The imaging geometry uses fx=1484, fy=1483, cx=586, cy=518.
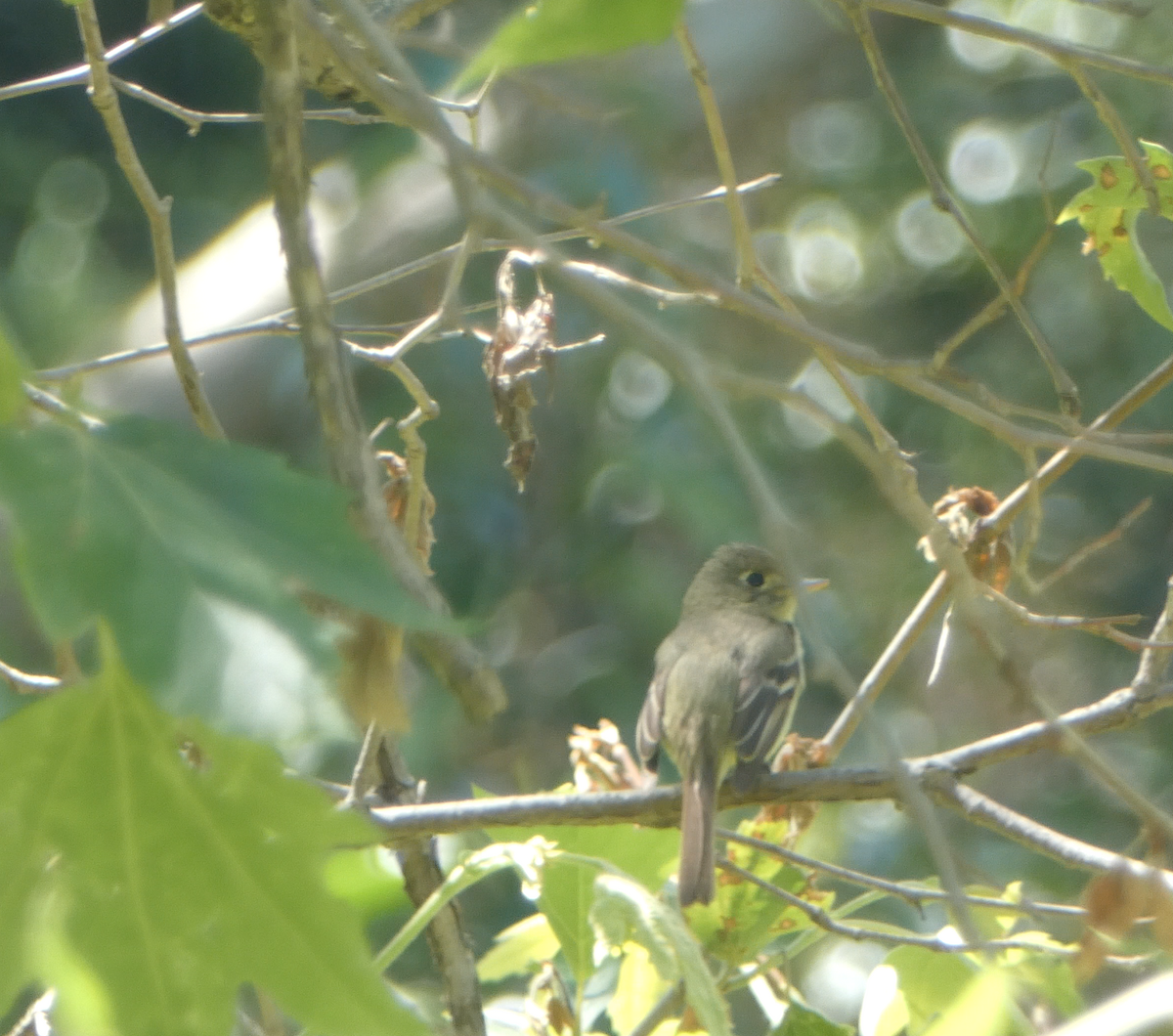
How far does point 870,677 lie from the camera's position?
7.55 ft

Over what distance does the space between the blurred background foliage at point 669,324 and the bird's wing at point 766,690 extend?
34.0 inches

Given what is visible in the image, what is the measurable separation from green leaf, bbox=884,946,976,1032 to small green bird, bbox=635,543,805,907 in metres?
1.04

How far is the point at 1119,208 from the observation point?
212cm

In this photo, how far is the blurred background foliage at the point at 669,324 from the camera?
5492mm

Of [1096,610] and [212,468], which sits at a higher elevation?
[212,468]

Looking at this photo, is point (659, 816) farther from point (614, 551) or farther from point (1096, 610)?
point (1096, 610)

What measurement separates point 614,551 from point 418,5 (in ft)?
13.4

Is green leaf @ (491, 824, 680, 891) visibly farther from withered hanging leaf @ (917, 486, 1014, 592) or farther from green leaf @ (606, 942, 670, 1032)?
withered hanging leaf @ (917, 486, 1014, 592)

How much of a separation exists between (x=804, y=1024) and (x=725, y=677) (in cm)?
214

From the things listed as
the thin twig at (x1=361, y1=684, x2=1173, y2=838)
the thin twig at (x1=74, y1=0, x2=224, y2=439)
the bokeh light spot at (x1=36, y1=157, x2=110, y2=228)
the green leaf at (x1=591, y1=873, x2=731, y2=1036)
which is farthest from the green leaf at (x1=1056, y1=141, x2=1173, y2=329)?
the bokeh light spot at (x1=36, y1=157, x2=110, y2=228)

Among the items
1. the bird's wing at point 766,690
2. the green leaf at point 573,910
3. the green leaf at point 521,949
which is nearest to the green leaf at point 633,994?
the green leaf at point 521,949

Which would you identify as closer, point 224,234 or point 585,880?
point 585,880

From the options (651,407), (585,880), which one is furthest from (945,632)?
(651,407)

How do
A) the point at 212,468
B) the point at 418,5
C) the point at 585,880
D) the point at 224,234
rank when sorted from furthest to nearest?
1. the point at 224,234
2. the point at 418,5
3. the point at 585,880
4. the point at 212,468
